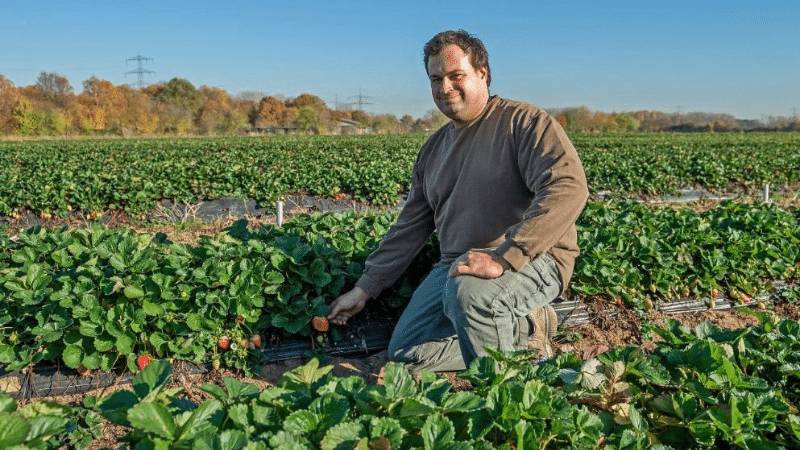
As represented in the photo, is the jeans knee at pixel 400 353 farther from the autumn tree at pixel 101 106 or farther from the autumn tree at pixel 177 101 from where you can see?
the autumn tree at pixel 177 101

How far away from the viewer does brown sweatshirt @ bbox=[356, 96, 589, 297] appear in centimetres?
289

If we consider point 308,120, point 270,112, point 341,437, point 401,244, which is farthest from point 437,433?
point 270,112

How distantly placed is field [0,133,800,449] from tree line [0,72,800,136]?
48.7m

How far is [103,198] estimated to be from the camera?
1005cm

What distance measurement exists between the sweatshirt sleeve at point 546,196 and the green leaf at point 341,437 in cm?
160

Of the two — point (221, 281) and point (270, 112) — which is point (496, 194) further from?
point (270, 112)

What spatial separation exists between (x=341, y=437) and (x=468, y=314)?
156 cm

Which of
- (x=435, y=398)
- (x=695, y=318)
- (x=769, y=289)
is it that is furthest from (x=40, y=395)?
(x=769, y=289)

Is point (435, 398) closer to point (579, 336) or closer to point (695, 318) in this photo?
point (579, 336)

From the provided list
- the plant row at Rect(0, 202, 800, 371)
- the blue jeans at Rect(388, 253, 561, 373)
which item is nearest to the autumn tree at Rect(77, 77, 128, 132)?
the plant row at Rect(0, 202, 800, 371)


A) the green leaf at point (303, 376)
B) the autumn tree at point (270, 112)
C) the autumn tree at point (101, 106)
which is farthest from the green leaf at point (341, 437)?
the autumn tree at point (270, 112)

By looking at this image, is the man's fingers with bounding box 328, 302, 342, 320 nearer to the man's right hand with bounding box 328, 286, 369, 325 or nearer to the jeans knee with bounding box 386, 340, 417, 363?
the man's right hand with bounding box 328, 286, 369, 325

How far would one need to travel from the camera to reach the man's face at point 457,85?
3143 millimetres

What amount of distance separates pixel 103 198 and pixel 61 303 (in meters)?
7.61
